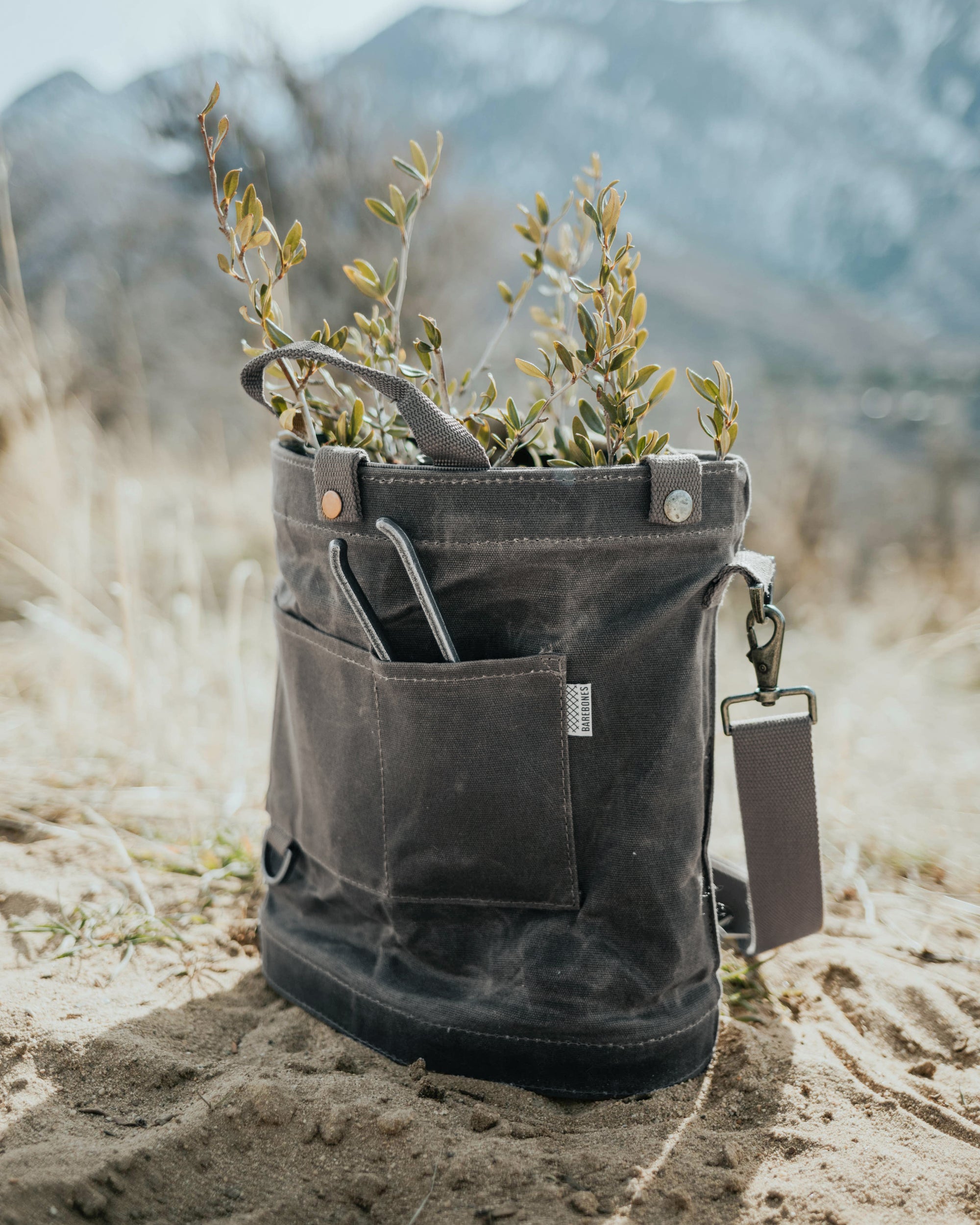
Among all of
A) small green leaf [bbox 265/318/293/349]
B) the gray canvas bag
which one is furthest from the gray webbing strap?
small green leaf [bbox 265/318/293/349]

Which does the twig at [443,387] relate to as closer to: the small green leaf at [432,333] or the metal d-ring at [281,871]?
the small green leaf at [432,333]

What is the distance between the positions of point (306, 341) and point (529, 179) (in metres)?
36.3

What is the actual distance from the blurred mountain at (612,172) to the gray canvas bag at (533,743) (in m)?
1.79

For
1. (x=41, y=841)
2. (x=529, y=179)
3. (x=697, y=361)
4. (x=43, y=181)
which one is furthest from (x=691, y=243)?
(x=41, y=841)

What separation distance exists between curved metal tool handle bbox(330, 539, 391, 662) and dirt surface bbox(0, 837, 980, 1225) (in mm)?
584

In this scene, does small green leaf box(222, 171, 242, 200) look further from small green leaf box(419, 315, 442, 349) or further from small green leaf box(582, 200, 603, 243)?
small green leaf box(582, 200, 603, 243)

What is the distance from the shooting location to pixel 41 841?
190 centimetres

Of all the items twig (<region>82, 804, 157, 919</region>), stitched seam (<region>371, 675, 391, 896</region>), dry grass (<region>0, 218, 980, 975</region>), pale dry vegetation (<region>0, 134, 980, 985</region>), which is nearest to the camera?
stitched seam (<region>371, 675, 391, 896</region>)

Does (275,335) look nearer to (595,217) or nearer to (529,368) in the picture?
(529,368)

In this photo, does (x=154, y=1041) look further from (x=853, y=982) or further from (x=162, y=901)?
(x=853, y=982)

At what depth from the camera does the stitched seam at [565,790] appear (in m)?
1.08

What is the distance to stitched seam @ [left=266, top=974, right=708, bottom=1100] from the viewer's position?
1125 millimetres

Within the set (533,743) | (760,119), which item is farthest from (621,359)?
(760,119)

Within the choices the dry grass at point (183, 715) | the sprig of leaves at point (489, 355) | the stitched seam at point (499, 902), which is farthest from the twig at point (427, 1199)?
the sprig of leaves at point (489, 355)
